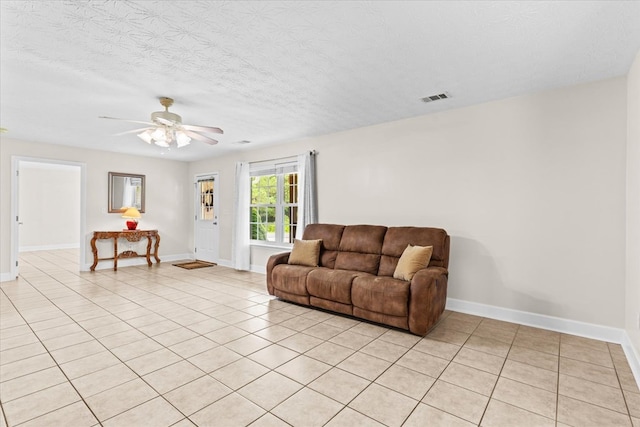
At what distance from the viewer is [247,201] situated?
20.5 feet

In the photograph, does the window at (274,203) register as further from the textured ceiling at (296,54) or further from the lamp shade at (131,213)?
the lamp shade at (131,213)

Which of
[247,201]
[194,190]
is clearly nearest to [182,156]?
[194,190]

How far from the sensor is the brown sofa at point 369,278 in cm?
296

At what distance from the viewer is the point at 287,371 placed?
90.7 inches

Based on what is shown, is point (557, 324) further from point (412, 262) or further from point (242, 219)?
point (242, 219)

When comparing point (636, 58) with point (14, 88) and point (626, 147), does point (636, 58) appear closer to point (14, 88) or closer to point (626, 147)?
point (626, 147)

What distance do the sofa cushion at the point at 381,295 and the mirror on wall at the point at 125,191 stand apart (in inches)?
229

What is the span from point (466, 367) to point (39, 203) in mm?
11424

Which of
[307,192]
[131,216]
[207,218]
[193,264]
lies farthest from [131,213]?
[307,192]

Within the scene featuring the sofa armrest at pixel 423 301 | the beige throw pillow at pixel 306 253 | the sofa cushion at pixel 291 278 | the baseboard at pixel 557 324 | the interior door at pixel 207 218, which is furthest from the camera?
the interior door at pixel 207 218

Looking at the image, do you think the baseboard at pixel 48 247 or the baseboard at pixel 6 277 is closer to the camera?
the baseboard at pixel 6 277

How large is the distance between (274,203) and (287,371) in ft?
12.8

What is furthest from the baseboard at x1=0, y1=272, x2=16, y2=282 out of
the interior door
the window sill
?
the window sill

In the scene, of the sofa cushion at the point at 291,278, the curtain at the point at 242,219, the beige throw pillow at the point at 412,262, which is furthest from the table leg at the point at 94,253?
the beige throw pillow at the point at 412,262
